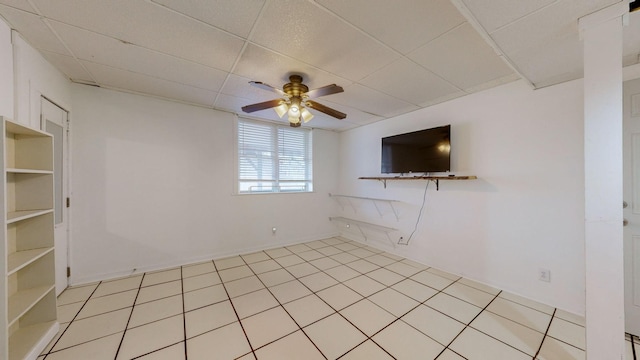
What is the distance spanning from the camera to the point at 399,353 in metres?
1.63

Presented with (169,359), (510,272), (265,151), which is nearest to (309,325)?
(169,359)

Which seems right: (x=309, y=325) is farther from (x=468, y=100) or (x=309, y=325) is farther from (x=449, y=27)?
(x=468, y=100)

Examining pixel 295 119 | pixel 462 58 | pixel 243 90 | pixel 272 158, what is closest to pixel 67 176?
pixel 243 90

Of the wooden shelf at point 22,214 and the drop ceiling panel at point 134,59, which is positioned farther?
the drop ceiling panel at point 134,59

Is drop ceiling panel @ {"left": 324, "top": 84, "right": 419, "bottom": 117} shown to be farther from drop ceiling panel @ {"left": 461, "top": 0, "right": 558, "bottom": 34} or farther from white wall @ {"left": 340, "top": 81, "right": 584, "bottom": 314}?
drop ceiling panel @ {"left": 461, "top": 0, "right": 558, "bottom": 34}

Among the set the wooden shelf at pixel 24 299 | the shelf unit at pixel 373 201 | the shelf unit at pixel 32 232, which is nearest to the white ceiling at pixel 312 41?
the shelf unit at pixel 32 232

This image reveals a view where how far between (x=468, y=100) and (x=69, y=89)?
16.4ft

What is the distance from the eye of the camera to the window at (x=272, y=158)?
3.94 m

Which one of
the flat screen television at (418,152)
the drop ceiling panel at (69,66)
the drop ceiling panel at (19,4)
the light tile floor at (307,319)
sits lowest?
the light tile floor at (307,319)

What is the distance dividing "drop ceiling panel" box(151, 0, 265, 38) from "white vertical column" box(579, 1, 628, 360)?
2.17 metres

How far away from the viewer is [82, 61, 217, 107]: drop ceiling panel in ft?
7.73

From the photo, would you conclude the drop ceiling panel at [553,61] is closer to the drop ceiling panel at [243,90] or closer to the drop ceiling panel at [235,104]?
the drop ceiling panel at [243,90]

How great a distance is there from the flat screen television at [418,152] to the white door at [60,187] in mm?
4278

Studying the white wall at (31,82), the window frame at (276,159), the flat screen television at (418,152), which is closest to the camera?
the white wall at (31,82)
